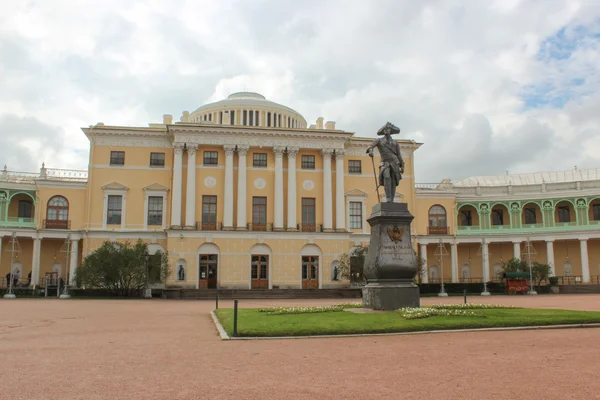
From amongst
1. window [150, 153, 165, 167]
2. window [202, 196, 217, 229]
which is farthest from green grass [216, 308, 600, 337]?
window [150, 153, 165, 167]

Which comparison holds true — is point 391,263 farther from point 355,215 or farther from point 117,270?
point 355,215

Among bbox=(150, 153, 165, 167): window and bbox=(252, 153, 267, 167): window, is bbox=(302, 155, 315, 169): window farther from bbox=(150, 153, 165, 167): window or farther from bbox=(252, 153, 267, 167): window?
bbox=(150, 153, 165, 167): window

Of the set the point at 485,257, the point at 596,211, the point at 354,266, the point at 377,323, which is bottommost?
the point at 377,323

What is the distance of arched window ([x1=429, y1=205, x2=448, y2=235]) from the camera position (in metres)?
53.9

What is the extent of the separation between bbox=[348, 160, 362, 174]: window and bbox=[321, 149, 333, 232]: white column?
3040 millimetres

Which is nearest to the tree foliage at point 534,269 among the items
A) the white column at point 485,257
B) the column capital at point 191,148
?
the white column at point 485,257

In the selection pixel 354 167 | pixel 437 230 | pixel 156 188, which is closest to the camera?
pixel 156 188

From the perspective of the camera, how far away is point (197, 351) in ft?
37.6

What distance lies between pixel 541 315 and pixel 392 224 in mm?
5442

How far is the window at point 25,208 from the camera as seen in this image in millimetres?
50625

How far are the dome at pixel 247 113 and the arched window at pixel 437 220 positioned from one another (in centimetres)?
1700

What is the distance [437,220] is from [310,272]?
15.3m

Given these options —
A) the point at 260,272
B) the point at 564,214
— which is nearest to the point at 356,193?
the point at 260,272

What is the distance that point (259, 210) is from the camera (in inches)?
1909
